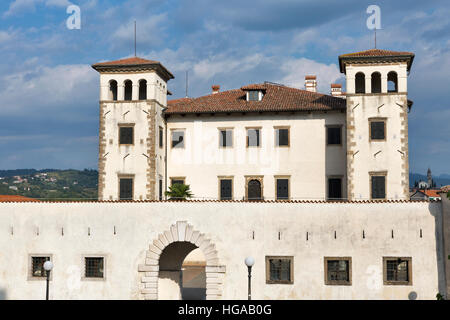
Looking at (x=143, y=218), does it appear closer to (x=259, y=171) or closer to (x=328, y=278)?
(x=328, y=278)

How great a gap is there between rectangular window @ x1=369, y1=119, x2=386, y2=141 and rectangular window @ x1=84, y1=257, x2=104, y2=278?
2169cm

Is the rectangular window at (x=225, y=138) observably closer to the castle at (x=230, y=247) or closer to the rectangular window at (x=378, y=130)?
the rectangular window at (x=378, y=130)

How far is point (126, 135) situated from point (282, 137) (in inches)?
484

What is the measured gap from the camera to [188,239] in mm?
29156

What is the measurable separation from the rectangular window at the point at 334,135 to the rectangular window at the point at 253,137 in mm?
5613

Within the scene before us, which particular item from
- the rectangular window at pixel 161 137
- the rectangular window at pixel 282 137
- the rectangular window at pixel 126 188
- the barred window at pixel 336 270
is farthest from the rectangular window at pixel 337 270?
the rectangular window at pixel 161 137

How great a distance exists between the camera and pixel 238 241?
28844mm

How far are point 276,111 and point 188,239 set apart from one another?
1793cm

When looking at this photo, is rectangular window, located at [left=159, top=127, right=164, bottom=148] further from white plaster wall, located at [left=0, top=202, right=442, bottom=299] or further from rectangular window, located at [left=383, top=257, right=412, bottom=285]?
rectangular window, located at [left=383, top=257, right=412, bottom=285]

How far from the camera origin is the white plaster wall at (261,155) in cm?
4362

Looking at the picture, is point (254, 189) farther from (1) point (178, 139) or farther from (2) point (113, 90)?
(2) point (113, 90)

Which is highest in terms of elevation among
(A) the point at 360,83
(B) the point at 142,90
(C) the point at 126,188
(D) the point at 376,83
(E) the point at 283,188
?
(D) the point at 376,83

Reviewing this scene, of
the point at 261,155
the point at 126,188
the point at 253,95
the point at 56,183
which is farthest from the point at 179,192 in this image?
the point at 56,183

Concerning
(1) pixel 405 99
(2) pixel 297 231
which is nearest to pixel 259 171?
(1) pixel 405 99
